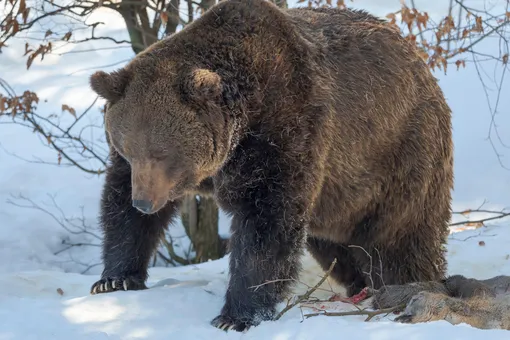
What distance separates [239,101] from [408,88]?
4.90ft

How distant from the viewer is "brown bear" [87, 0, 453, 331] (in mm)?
3834

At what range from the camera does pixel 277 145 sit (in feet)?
13.1

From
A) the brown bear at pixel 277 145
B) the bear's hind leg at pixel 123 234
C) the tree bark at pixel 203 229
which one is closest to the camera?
the brown bear at pixel 277 145

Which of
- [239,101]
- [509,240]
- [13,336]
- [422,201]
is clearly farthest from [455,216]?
[13,336]

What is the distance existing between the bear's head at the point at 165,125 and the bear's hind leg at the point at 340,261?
5.97ft

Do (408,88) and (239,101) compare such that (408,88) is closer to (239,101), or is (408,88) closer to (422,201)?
(422,201)

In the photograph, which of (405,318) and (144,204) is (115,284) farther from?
(405,318)

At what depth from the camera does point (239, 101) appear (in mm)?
3979

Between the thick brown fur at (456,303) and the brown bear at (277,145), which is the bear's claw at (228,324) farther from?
the thick brown fur at (456,303)

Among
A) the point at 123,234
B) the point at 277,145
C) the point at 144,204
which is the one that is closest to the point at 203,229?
the point at 123,234

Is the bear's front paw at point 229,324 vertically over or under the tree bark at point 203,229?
under

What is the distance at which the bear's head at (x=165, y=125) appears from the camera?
3717 mm

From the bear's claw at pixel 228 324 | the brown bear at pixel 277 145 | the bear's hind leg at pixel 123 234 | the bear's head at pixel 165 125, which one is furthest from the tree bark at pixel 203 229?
the bear's claw at pixel 228 324

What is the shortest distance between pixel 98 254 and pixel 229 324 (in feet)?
16.5
